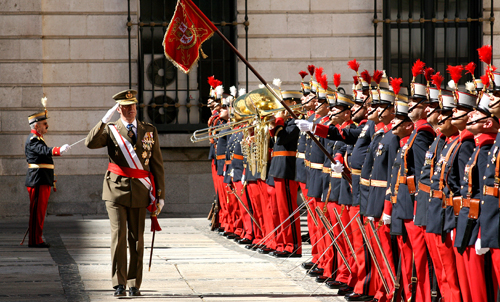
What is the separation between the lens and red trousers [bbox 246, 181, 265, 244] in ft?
38.1

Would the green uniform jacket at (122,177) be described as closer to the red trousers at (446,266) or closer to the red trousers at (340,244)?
the red trousers at (340,244)

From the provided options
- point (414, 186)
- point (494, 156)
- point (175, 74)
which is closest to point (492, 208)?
point (494, 156)

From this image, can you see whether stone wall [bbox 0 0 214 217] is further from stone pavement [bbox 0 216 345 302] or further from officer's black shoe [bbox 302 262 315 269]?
officer's black shoe [bbox 302 262 315 269]

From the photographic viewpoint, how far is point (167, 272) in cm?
933

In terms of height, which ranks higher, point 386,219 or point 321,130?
point 321,130

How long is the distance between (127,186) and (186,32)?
189cm

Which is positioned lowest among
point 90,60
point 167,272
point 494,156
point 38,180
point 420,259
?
point 167,272

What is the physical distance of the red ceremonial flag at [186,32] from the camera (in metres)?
8.49

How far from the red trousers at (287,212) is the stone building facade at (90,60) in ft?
18.8

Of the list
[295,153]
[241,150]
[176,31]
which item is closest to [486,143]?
[176,31]

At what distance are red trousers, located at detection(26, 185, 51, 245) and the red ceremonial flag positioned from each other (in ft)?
14.5

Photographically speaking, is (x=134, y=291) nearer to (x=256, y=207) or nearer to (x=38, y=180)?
(x=256, y=207)

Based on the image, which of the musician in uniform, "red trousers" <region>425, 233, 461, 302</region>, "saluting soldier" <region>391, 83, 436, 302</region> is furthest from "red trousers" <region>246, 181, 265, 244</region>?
"red trousers" <region>425, 233, 461, 302</region>

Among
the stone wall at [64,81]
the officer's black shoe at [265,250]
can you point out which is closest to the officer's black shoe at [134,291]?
the officer's black shoe at [265,250]
